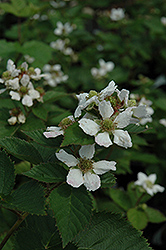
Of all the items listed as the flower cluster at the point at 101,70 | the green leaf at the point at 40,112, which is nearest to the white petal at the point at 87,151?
the green leaf at the point at 40,112

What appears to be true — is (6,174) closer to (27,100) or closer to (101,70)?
(27,100)

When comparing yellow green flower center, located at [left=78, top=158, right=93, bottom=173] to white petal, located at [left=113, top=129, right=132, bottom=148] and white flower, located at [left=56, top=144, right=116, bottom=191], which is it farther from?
white petal, located at [left=113, top=129, right=132, bottom=148]

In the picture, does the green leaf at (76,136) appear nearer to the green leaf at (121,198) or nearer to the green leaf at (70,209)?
the green leaf at (70,209)

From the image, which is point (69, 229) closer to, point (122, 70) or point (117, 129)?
point (117, 129)

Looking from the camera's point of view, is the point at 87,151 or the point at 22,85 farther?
the point at 22,85

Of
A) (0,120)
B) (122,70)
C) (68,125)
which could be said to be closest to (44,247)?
(68,125)

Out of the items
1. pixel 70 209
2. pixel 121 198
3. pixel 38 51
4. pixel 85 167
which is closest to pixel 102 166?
pixel 85 167
